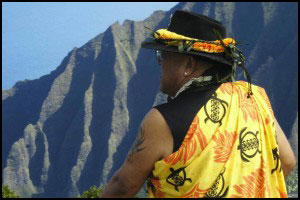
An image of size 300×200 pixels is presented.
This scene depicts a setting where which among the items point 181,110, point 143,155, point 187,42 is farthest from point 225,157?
point 187,42

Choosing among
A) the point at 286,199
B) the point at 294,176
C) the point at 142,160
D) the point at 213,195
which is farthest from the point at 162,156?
the point at 294,176

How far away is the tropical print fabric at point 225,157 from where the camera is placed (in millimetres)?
3629

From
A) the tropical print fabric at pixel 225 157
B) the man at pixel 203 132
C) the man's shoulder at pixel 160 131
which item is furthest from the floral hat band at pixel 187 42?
the man's shoulder at pixel 160 131

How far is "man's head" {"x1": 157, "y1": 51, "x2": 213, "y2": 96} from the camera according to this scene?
3.95m

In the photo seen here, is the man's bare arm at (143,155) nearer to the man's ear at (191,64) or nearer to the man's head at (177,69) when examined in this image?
the man's head at (177,69)

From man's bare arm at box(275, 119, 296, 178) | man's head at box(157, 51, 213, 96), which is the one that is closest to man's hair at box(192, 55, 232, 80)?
man's head at box(157, 51, 213, 96)

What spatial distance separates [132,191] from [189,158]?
44cm

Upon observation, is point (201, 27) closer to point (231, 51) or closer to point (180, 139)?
point (231, 51)

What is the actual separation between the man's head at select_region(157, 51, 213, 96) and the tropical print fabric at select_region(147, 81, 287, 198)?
21 centimetres

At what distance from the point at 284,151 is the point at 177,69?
1045 millimetres

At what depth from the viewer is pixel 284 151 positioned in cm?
422

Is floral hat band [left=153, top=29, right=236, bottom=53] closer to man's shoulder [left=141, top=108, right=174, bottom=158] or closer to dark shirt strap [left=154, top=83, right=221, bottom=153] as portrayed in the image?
dark shirt strap [left=154, top=83, right=221, bottom=153]

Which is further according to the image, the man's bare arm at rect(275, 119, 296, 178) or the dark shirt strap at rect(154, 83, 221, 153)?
the man's bare arm at rect(275, 119, 296, 178)

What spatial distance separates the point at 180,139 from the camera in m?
3.63
